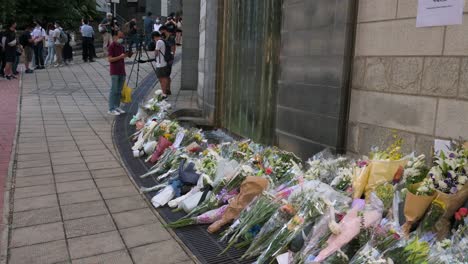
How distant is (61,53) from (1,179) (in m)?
15.5

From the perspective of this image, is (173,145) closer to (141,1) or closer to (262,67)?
(262,67)

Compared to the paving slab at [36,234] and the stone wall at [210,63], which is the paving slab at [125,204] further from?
the stone wall at [210,63]

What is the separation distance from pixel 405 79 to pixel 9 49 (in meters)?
15.0

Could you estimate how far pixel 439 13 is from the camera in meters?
3.92

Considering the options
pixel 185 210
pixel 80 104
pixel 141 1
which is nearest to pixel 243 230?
pixel 185 210

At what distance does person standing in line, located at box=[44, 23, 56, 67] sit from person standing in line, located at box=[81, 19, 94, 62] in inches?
53.0

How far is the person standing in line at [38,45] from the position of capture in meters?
18.0

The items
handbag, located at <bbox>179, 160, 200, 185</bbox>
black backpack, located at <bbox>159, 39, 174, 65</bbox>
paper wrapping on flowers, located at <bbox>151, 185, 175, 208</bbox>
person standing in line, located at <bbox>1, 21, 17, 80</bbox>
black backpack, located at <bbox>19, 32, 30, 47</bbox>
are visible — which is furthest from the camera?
black backpack, located at <bbox>19, 32, 30, 47</bbox>

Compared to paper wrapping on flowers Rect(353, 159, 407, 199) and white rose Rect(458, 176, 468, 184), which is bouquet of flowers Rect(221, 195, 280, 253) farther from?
white rose Rect(458, 176, 468, 184)

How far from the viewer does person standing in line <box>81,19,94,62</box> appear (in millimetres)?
20359

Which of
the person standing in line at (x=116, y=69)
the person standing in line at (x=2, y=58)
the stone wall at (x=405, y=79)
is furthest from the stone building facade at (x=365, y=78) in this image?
the person standing in line at (x=2, y=58)

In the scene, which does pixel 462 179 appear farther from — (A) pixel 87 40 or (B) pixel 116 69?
(A) pixel 87 40

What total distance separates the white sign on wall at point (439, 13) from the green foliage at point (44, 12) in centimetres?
2272

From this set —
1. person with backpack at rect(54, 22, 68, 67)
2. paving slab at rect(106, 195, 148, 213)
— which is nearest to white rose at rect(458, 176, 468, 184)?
paving slab at rect(106, 195, 148, 213)
